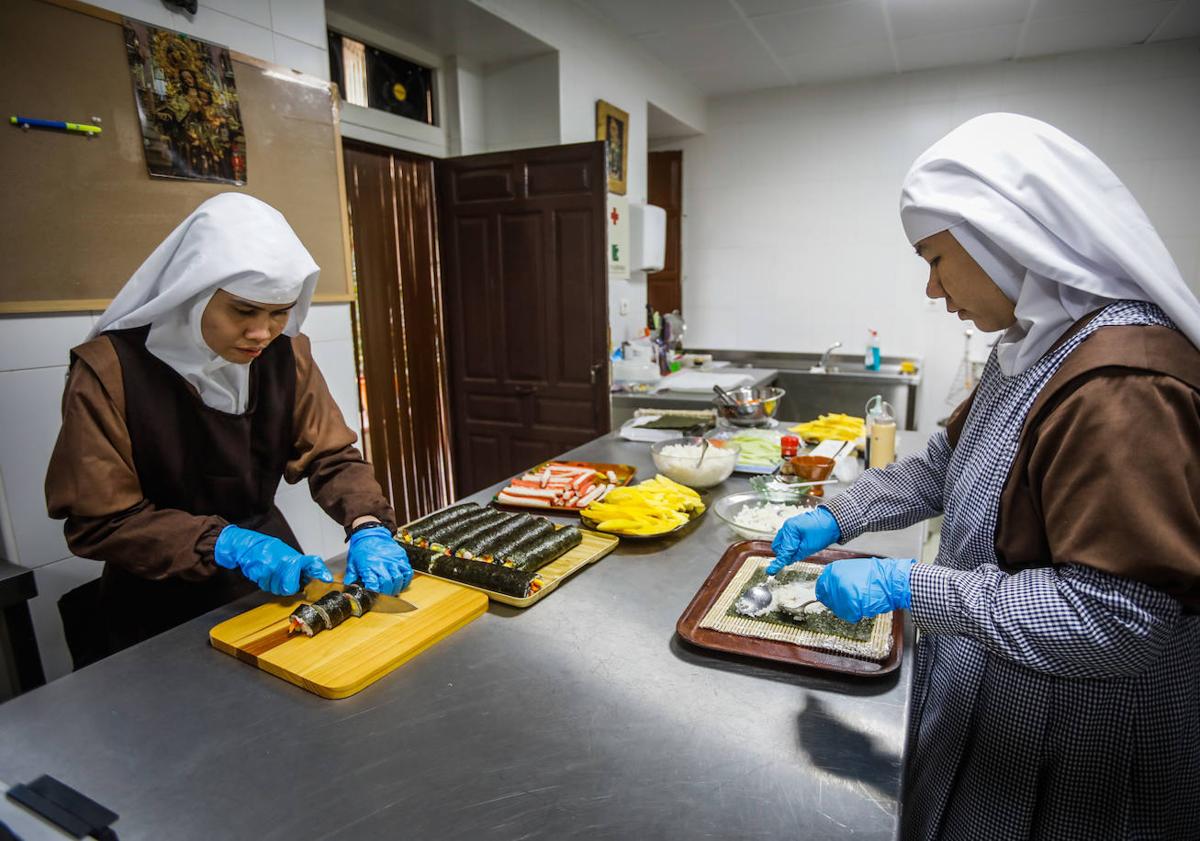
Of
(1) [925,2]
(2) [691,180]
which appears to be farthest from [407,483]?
(1) [925,2]

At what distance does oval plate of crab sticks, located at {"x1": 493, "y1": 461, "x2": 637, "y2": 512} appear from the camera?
72.9 inches

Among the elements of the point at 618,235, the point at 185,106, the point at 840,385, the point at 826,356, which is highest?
the point at 185,106

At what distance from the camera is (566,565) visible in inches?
57.9

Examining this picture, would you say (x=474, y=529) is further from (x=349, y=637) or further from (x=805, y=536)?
(x=805, y=536)

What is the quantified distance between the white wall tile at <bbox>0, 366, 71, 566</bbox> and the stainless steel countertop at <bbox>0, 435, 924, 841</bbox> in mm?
1005

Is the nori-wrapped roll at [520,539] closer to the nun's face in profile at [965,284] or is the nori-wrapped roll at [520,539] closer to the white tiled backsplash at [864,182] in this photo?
the nun's face in profile at [965,284]

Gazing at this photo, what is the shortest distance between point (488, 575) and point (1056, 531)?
0.96m

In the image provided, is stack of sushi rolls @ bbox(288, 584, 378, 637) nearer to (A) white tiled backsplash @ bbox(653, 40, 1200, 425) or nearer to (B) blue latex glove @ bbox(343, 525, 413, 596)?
(B) blue latex glove @ bbox(343, 525, 413, 596)

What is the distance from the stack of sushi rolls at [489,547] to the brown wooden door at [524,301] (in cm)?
223

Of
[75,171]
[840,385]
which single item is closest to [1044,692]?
[75,171]

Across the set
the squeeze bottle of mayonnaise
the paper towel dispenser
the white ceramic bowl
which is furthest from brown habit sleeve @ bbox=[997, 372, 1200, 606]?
the paper towel dispenser

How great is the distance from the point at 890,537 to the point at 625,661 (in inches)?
32.5

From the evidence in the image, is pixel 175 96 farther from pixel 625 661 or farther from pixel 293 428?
pixel 625 661

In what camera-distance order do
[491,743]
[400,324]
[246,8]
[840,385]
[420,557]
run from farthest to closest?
[840,385]
[400,324]
[246,8]
[420,557]
[491,743]
